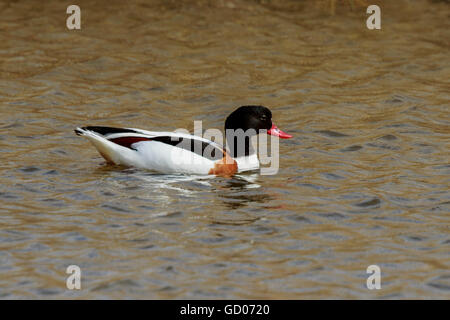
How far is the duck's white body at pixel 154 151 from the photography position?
12.1 m

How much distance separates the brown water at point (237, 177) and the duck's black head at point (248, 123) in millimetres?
481

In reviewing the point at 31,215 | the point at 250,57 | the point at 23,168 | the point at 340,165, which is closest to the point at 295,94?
the point at 250,57

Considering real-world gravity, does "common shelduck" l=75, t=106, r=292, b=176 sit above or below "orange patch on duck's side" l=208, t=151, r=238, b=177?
above

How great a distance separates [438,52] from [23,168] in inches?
319

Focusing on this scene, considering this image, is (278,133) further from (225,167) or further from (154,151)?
(154,151)

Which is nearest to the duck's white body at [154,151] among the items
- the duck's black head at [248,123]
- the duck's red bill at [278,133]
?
the duck's black head at [248,123]

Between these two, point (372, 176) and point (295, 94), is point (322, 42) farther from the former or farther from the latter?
point (372, 176)

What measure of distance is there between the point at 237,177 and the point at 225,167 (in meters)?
0.20

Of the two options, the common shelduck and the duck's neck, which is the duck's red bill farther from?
the common shelduck

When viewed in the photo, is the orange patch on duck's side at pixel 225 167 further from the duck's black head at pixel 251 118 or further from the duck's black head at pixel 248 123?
the duck's black head at pixel 251 118

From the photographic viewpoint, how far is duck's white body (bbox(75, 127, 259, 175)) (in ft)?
39.7

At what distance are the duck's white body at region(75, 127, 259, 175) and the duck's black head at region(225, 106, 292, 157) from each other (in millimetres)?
483

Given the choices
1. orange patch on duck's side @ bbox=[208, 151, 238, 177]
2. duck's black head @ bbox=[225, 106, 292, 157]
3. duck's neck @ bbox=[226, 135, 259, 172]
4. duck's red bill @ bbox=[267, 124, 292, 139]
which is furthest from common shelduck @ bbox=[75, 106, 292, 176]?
duck's red bill @ bbox=[267, 124, 292, 139]

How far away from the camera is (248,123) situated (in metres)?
12.8
